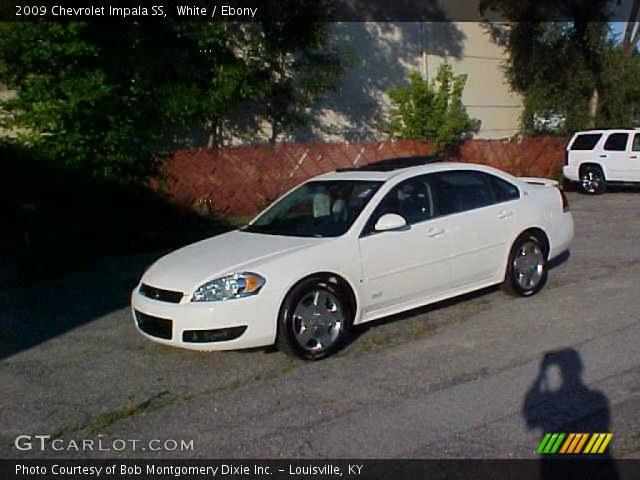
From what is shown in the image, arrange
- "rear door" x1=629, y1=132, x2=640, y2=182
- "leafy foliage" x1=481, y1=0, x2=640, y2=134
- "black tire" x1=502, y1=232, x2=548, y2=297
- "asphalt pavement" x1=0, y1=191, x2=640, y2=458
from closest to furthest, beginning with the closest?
"asphalt pavement" x1=0, y1=191, x2=640, y2=458, "black tire" x1=502, y1=232, x2=548, y2=297, "rear door" x1=629, y1=132, x2=640, y2=182, "leafy foliage" x1=481, y1=0, x2=640, y2=134

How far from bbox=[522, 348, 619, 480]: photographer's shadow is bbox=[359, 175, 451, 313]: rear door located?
1.41 meters

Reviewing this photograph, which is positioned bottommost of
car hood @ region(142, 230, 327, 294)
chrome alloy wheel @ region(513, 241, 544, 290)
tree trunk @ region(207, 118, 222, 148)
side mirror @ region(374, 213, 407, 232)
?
chrome alloy wheel @ region(513, 241, 544, 290)

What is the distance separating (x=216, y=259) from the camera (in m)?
6.42

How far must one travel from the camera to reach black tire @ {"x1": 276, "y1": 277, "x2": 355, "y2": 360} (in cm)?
610

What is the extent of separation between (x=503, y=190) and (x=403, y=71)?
1595cm

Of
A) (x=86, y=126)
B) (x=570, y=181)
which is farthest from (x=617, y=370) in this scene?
(x=570, y=181)

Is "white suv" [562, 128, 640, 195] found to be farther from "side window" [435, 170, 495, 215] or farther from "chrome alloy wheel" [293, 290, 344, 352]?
"chrome alloy wheel" [293, 290, 344, 352]

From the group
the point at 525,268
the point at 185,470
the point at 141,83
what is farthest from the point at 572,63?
the point at 185,470

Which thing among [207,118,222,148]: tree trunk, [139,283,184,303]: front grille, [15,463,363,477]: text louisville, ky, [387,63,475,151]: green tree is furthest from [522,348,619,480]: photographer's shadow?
[387,63,475,151]: green tree

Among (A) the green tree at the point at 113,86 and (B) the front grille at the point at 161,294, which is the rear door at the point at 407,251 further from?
(A) the green tree at the point at 113,86

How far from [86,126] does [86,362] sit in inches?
289

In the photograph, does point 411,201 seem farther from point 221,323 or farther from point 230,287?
point 221,323

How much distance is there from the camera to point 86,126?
13062mm

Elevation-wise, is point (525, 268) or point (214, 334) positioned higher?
point (525, 268)
